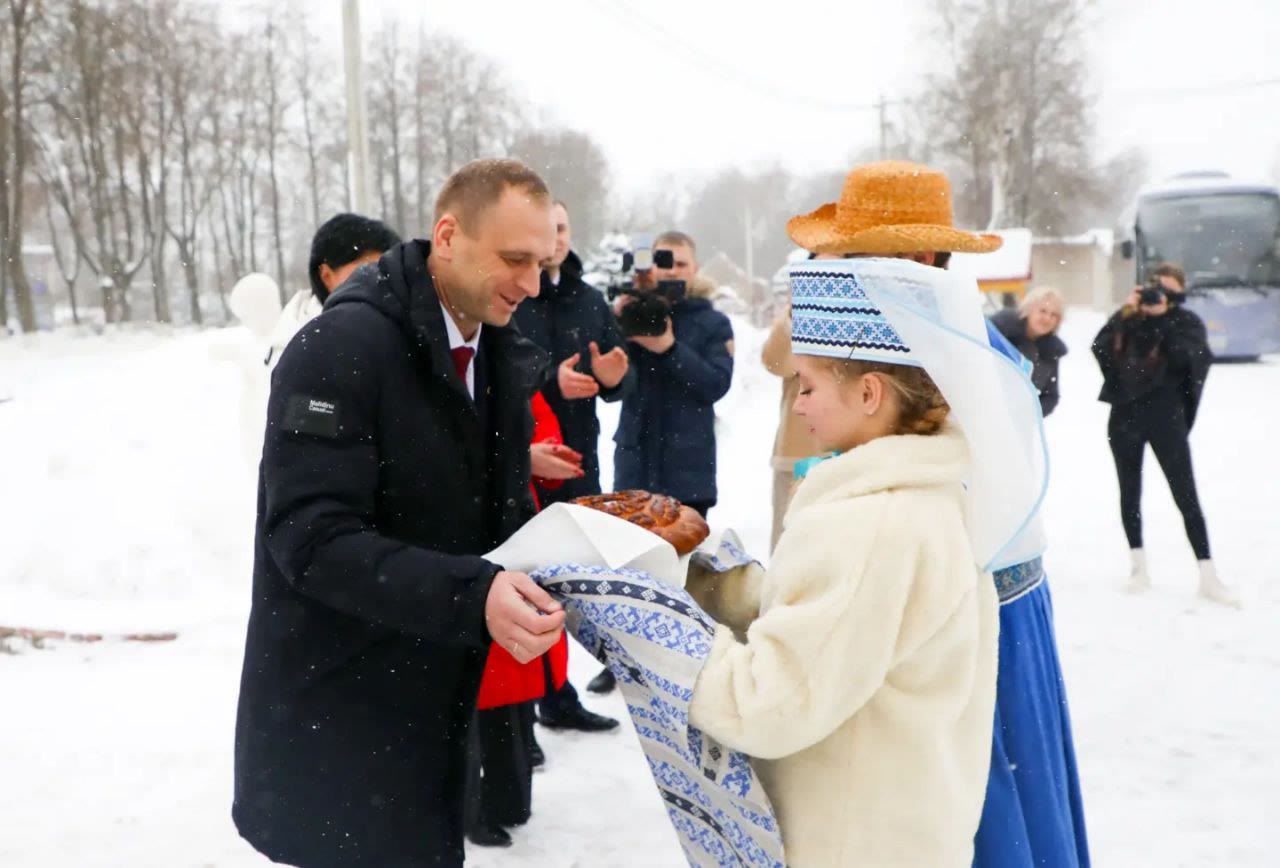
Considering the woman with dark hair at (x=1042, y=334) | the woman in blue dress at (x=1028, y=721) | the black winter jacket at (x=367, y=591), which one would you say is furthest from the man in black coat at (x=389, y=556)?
the woman with dark hair at (x=1042, y=334)

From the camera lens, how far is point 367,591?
76.6 inches

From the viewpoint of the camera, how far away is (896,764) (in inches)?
73.1

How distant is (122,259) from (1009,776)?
3695cm

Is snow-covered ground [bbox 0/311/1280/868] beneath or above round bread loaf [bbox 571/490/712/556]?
beneath

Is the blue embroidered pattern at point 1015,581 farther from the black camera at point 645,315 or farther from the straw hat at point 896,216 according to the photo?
the black camera at point 645,315

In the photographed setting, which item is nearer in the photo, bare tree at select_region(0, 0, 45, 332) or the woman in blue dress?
the woman in blue dress

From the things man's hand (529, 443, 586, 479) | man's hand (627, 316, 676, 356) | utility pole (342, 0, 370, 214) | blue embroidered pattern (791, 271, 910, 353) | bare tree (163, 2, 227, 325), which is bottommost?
man's hand (529, 443, 586, 479)

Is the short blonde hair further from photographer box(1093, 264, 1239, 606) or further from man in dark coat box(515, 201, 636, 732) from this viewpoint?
man in dark coat box(515, 201, 636, 732)

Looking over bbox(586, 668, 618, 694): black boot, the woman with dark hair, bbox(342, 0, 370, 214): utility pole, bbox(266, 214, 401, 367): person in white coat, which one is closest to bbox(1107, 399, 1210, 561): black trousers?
the woman with dark hair

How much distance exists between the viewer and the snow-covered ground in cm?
404

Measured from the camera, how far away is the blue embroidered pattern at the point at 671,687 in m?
1.86

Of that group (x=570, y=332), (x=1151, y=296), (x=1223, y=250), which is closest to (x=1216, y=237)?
(x=1223, y=250)

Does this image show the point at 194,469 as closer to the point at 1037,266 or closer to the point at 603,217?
the point at 603,217

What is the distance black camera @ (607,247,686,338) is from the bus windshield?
19.3m
